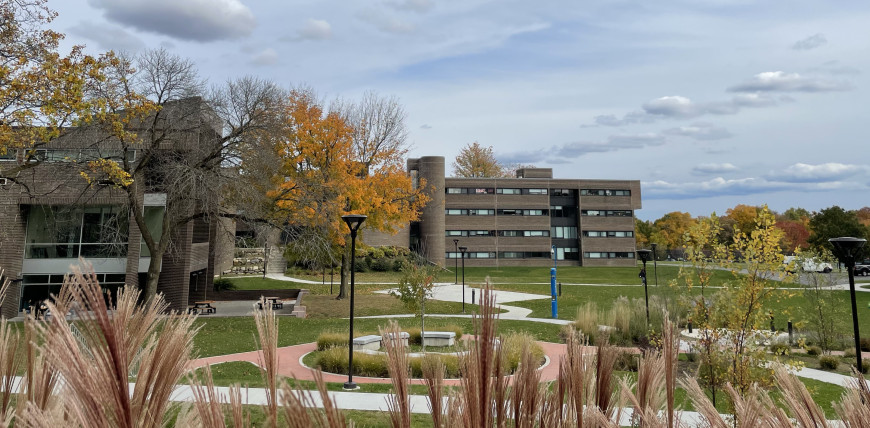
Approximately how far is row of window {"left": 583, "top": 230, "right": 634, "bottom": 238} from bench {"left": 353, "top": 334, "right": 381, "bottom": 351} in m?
56.2

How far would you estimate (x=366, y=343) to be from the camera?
54.0 feet

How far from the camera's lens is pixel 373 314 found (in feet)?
82.5

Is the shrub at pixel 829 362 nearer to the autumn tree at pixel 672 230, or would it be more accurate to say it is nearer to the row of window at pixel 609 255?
the row of window at pixel 609 255

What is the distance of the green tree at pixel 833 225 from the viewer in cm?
5112

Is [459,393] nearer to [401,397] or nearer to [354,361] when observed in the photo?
[401,397]

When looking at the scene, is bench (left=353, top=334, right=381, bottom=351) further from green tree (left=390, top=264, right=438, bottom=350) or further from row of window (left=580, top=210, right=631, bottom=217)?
row of window (left=580, top=210, right=631, bottom=217)

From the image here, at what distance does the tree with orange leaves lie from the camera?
71.3 ft

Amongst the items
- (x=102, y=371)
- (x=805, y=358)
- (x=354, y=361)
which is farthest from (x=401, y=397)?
(x=805, y=358)

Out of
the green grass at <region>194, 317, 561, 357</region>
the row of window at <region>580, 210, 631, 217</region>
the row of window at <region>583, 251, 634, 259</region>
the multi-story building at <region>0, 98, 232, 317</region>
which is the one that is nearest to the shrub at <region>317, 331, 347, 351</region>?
the green grass at <region>194, 317, 561, 357</region>

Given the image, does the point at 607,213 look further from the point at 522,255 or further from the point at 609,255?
the point at 522,255

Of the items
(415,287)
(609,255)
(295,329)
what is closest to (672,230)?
(609,255)

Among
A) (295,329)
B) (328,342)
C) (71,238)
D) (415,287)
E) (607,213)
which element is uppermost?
(607,213)

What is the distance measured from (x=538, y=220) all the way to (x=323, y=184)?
49838 mm

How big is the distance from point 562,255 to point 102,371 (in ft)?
233
